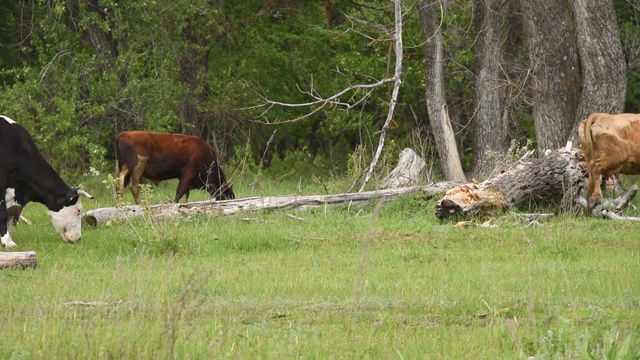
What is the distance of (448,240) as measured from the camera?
1438 cm

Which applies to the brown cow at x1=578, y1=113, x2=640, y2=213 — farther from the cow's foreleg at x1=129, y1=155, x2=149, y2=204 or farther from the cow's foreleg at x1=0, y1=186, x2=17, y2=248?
the cow's foreleg at x1=0, y1=186, x2=17, y2=248

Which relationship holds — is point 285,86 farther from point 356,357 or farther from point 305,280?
point 356,357

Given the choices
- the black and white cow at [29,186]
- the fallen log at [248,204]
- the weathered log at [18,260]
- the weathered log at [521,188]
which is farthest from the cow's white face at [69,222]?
the weathered log at [521,188]

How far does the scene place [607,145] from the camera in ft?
52.7

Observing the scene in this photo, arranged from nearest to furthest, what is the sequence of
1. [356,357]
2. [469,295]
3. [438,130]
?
1. [356,357]
2. [469,295]
3. [438,130]

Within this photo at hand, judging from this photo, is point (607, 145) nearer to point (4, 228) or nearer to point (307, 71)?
point (4, 228)

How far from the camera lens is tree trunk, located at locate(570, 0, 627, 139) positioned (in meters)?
19.0

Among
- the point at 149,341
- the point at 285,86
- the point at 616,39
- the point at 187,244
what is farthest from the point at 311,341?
the point at 285,86

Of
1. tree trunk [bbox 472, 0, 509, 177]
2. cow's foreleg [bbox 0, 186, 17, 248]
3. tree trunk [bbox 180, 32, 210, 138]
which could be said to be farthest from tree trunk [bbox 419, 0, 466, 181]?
cow's foreleg [bbox 0, 186, 17, 248]

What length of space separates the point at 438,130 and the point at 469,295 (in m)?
13.1

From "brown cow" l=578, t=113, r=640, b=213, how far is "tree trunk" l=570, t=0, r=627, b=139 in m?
2.82

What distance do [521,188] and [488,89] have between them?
771 cm

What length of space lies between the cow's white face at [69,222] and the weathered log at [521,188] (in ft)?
16.6

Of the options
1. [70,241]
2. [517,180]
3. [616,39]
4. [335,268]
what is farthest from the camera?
[616,39]
